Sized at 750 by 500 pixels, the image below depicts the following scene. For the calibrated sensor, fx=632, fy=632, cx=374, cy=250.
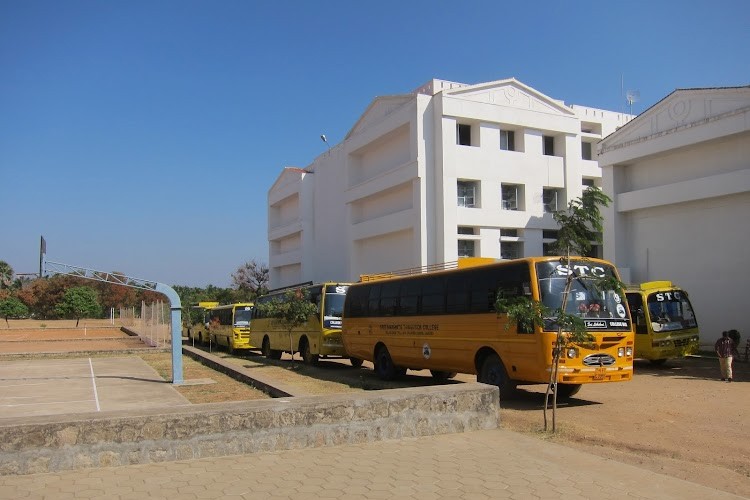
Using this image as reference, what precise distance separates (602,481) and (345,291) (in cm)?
1423

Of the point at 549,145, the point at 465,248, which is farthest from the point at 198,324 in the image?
the point at 549,145

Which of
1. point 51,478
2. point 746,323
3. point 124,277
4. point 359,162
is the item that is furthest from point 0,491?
point 359,162

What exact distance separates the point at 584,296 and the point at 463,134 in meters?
23.5

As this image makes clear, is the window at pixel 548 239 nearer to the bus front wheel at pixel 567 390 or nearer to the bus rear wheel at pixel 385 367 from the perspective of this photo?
the bus rear wheel at pixel 385 367

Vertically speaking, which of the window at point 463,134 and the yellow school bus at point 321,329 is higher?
the window at point 463,134

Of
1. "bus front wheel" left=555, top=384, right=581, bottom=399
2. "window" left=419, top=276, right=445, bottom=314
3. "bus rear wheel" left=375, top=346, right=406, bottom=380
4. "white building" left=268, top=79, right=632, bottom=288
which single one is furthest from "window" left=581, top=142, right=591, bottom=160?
"bus front wheel" left=555, top=384, right=581, bottom=399

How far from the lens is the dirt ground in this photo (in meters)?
7.44

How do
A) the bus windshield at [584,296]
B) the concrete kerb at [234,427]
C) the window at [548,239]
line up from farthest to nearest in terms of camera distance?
the window at [548,239], the bus windshield at [584,296], the concrete kerb at [234,427]

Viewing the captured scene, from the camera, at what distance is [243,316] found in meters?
29.3

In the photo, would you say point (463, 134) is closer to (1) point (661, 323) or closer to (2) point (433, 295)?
(1) point (661, 323)

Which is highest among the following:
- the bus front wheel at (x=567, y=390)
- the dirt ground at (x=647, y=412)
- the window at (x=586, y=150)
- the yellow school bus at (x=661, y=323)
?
the window at (x=586, y=150)

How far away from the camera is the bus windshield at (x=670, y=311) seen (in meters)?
18.0

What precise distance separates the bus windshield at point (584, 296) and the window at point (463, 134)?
22918mm

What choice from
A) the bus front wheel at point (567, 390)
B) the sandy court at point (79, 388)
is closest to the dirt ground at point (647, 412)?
the bus front wheel at point (567, 390)
